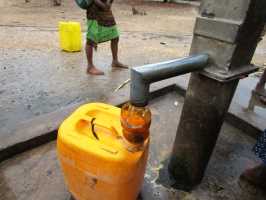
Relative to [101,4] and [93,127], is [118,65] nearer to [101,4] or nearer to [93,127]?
[101,4]

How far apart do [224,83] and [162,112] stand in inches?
60.1

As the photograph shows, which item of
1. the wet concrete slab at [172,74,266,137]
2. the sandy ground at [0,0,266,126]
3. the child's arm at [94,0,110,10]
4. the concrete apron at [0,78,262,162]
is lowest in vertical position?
the sandy ground at [0,0,266,126]

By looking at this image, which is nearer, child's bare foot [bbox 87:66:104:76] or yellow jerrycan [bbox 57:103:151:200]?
yellow jerrycan [bbox 57:103:151:200]

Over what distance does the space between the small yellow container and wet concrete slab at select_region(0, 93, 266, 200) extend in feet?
10.8

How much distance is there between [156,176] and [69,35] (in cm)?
389

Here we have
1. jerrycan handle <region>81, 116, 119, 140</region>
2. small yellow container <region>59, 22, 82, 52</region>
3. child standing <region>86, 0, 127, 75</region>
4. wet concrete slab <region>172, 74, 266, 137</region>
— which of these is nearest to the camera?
jerrycan handle <region>81, 116, 119, 140</region>

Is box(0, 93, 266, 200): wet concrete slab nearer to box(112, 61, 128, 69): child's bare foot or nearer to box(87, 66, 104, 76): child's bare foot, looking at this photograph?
box(87, 66, 104, 76): child's bare foot

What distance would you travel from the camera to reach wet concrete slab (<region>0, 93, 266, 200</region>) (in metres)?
1.84

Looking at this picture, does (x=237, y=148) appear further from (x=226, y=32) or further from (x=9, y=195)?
(x=9, y=195)

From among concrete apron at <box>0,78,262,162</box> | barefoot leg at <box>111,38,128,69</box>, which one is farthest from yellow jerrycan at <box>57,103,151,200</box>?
barefoot leg at <box>111,38,128,69</box>

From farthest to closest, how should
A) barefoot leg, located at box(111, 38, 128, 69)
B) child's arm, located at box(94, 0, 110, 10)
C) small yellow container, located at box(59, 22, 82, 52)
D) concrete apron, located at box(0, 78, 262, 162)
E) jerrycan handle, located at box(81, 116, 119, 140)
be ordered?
small yellow container, located at box(59, 22, 82, 52) < barefoot leg, located at box(111, 38, 128, 69) < child's arm, located at box(94, 0, 110, 10) < concrete apron, located at box(0, 78, 262, 162) < jerrycan handle, located at box(81, 116, 119, 140)

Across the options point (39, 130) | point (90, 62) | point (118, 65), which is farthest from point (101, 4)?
point (39, 130)

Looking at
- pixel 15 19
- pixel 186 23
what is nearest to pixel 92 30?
pixel 15 19

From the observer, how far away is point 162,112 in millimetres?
2900
